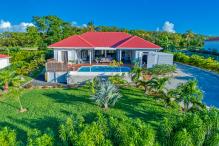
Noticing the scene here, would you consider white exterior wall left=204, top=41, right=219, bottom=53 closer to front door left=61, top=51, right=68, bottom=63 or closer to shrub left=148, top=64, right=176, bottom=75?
shrub left=148, top=64, right=176, bottom=75

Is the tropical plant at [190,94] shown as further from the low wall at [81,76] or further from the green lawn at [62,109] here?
the low wall at [81,76]

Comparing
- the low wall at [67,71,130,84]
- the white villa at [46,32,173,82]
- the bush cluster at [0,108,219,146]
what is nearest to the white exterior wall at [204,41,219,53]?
the white villa at [46,32,173,82]

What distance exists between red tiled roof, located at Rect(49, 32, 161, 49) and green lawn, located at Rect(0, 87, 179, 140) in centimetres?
1468

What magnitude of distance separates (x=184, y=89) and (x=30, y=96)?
1359 centimetres

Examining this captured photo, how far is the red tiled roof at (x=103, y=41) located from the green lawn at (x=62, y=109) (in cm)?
1468

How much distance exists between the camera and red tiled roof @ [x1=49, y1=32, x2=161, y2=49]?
34031mm

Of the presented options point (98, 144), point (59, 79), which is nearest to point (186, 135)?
point (98, 144)

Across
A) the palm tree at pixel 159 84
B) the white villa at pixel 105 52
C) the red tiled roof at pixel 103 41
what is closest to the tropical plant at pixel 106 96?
the palm tree at pixel 159 84

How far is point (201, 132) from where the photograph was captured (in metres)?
7.40

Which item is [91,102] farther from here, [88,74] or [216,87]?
[216,87]

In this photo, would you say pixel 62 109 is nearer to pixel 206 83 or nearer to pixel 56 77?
pixel 56 77

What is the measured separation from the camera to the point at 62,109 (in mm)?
16078

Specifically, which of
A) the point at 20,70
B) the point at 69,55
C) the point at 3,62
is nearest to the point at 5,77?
the point at 20,70

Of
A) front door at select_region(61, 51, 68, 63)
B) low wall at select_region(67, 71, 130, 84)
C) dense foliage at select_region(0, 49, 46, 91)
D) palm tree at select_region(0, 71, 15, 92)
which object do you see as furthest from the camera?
front door at select_region(61, 51, 68, 63)
